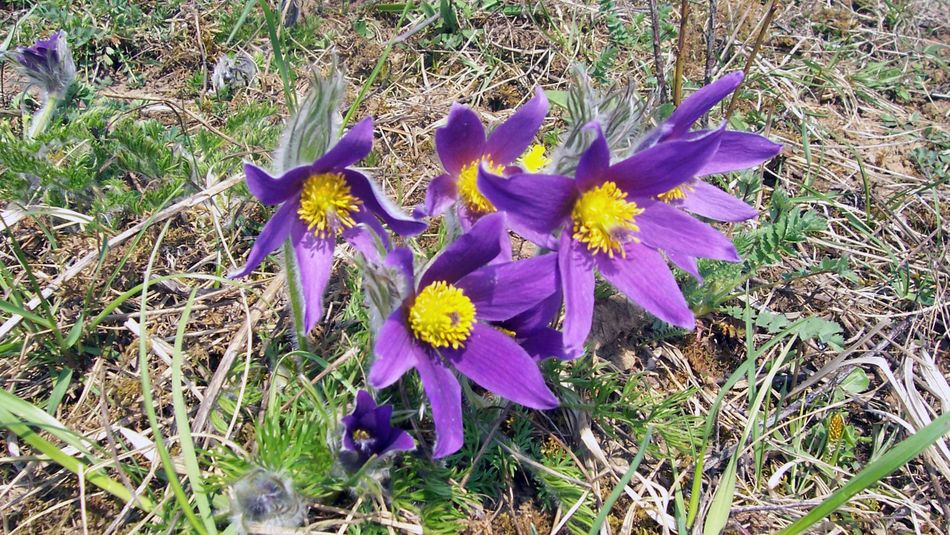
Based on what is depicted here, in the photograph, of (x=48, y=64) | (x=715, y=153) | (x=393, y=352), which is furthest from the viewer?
(x=48, y=64)

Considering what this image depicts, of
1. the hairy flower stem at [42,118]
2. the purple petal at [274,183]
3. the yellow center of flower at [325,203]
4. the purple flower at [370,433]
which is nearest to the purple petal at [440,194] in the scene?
the yellow center of flower at [325,203]

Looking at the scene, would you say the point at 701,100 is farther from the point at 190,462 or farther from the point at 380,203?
the point at 190,462

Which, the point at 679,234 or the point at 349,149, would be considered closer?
the point at 349,149

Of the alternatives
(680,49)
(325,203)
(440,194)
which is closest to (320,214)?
(325,203)

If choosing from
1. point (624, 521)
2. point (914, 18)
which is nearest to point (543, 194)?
point (624, 521)

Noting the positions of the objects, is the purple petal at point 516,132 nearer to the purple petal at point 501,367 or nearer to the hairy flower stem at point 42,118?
the purple petal at point 501,367

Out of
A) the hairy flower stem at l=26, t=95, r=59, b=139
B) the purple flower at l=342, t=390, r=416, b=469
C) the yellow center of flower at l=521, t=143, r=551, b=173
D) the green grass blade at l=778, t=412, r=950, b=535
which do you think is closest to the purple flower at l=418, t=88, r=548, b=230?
the yellow center of flower at l=521, t=143, r=551, b=173
